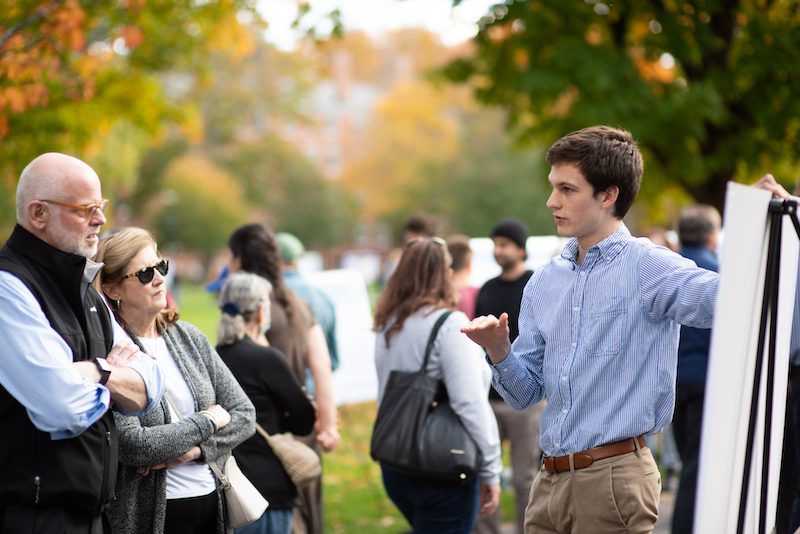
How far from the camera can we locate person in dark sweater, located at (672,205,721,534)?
4.68 m

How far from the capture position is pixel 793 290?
6.57ft

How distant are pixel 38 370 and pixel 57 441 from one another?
239 mm

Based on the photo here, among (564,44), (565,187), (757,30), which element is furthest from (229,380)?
(757,30)

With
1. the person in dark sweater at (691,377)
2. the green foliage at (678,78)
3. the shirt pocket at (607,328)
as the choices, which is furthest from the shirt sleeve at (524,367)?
the green foliage at (678,78)

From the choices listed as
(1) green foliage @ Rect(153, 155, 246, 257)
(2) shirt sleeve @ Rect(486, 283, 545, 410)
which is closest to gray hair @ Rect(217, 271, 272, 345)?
(2) shirt sleeve @ Rect(486, 283, 545, 410)

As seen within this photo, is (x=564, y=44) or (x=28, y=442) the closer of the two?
(x=28, y=442)

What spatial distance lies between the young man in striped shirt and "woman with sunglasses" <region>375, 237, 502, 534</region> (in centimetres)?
116

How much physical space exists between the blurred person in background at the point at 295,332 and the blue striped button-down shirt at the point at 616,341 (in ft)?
7.38

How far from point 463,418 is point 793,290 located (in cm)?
210

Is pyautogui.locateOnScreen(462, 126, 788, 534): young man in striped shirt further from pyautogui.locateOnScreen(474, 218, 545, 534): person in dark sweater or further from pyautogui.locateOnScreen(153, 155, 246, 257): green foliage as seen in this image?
pyautogui.locateOnScreen(153, 155, 246, 257): green foliage

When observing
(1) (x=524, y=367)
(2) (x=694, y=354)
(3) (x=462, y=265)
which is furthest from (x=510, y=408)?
(1) (x=524, y=367)

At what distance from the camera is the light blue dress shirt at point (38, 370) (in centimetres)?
220

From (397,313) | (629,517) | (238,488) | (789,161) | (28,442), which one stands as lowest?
(238,488)

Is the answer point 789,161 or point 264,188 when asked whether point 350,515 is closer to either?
point 789,161
